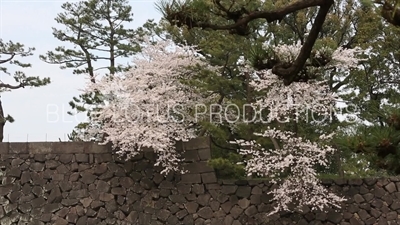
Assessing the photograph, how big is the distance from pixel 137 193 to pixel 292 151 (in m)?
2.66

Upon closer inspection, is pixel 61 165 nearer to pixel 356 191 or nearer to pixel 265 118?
pixel 265 118

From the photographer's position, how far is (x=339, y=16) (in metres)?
10.5

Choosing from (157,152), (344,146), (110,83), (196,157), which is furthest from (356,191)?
(344,146)

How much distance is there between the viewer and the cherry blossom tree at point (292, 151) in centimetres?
700

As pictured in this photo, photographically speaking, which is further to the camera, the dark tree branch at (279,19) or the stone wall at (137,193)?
the stone wall at (137,193)

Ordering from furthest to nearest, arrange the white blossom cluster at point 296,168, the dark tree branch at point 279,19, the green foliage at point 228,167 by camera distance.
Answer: the green foliage at point 228,167 < the white blossom cluster at point 296,168 < the dark tree branch at point 279,19

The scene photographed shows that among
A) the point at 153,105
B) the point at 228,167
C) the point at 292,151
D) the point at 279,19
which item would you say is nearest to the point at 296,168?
the point at 292,151

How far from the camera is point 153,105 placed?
7941 mm

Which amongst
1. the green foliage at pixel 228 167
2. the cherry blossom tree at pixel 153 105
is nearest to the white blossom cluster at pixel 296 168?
the green foliage at pixel 228 167

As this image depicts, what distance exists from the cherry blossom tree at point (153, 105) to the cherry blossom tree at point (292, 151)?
1155 millimetres

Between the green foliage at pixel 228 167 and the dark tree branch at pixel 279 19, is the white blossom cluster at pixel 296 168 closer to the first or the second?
the green foliage at pixel 228 167

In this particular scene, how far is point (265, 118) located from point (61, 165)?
3.64 m

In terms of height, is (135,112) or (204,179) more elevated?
(135,112)

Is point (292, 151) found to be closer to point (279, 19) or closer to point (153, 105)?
point (153, 105)
